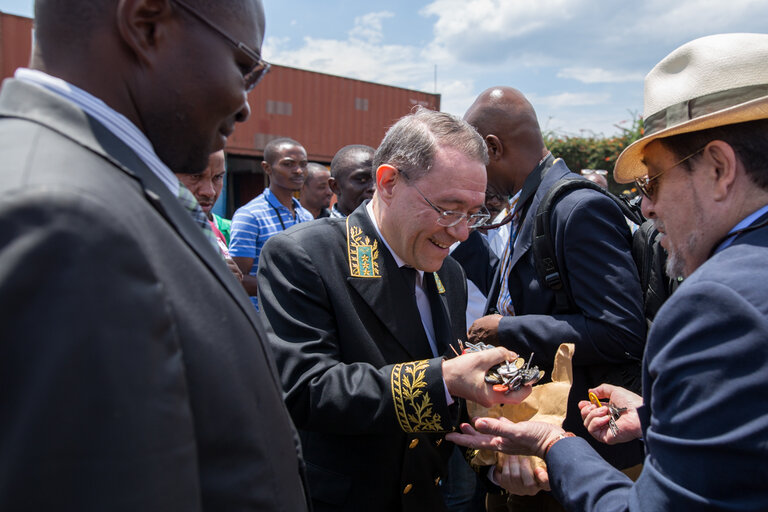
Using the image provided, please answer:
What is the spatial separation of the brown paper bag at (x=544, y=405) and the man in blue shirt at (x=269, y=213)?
2.25 metres

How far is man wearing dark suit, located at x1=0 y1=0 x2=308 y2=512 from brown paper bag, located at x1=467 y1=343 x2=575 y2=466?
118cm

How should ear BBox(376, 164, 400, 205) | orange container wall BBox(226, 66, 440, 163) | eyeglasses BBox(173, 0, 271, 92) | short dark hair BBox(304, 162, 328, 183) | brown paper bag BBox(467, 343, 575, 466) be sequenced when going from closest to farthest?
eyeglasses BBox(173, 0, 271, 92), brown paper bag BBox(467, 343, 575, 466), ear BBox(376, 164, 400, 205), short dark hair BBox(304, 162, 328, 183), orange container wall BBox(226, 66, 440, 163)

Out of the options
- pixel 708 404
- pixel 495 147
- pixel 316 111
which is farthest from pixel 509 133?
pixel 316 111

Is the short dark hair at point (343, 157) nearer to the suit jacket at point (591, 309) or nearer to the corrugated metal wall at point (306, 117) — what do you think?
the suit jacket at point (591, 309)

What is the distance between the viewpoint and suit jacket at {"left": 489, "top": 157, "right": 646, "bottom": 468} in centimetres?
236

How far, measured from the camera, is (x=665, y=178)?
1453mm

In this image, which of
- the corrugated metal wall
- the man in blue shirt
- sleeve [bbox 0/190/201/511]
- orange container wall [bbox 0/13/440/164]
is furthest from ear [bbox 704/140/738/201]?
orange container wall [bbox 0/13/440/164]

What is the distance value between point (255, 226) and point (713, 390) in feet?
13.5

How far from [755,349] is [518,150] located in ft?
7.14

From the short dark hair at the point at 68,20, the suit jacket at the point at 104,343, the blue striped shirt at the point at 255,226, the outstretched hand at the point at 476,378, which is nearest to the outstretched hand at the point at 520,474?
the outstretched hand at the point at 476,378

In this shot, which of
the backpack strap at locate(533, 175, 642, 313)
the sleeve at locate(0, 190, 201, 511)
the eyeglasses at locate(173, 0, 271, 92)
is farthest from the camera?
the backpack strap at locate(533, 175, 642, 313)

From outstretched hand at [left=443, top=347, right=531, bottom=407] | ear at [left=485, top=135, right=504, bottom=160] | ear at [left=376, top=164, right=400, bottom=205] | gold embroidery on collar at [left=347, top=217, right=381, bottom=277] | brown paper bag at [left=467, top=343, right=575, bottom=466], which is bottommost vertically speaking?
brown paper bag at [left=467, top=343, right=575, bottom=466]

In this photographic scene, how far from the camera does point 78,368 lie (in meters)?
0.63

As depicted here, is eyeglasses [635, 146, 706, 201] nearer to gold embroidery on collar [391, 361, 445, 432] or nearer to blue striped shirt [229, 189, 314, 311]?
gold embroidery on collar [391, 361, 445, 432]
